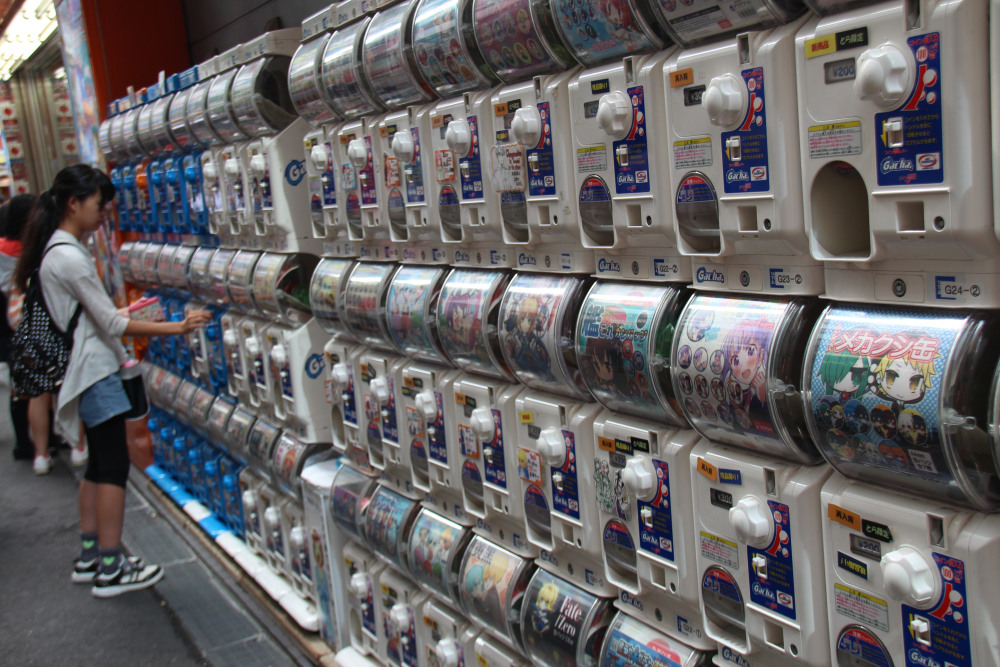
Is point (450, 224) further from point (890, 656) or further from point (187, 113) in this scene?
point (187, 113)

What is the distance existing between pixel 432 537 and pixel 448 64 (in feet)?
4.52

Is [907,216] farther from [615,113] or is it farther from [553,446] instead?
[553,446]

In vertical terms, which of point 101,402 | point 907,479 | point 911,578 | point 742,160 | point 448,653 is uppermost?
point 742,160

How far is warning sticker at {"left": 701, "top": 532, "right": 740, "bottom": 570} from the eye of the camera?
1.59m

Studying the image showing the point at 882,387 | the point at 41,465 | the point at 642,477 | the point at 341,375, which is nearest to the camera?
the point at 882,387

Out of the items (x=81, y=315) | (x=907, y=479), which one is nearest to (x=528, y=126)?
(x=907, y=479)

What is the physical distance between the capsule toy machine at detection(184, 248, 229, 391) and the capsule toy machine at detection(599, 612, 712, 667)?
272cm

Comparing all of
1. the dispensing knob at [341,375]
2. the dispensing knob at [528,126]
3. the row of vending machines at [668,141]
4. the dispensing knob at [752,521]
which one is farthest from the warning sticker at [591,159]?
the dispensing knob at [341,375]

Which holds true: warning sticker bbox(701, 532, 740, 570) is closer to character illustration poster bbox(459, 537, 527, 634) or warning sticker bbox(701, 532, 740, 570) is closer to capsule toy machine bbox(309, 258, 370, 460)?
character illustration poster bbox(459, 537, 527, 634)

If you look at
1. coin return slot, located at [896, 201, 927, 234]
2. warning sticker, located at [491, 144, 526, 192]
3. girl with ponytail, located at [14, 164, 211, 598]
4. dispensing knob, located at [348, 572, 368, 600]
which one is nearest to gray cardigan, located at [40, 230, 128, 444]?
girl with ponytail, located at [14, 164, 211, 598]

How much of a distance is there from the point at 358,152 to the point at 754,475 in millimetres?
1659

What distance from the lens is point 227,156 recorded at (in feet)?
12.7

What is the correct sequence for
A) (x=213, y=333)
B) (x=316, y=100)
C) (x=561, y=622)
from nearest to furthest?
(x=561, y=622) → (x=316, y=100) → (x=213, y=333)

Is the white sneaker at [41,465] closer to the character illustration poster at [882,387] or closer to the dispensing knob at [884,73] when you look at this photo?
the character illustration poster at [882,387]
